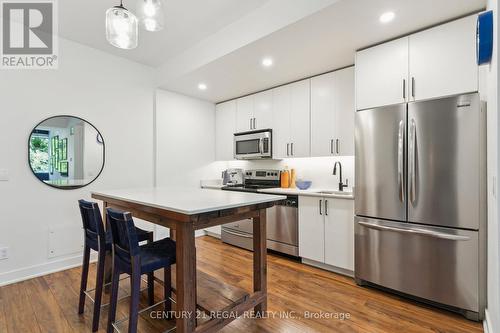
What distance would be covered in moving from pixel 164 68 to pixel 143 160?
4.58 ft

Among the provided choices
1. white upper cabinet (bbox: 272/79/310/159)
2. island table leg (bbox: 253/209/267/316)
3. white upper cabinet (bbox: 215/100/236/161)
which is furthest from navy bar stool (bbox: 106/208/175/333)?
white upper cabinet (bbox: 215/100/236/161)

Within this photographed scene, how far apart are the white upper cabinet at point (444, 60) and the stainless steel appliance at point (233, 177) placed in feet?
9.06

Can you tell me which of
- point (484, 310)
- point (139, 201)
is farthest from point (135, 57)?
point (484, 310)

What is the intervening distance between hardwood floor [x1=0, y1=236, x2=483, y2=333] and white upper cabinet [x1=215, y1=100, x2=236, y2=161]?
218 cm

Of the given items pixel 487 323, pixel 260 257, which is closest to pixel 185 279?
pixel 260 257

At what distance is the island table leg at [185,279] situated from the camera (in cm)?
144

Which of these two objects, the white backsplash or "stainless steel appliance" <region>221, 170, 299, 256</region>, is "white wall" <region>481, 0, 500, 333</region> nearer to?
the white backsplash

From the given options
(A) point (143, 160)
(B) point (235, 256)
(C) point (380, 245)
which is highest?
(A) point (143, 160)

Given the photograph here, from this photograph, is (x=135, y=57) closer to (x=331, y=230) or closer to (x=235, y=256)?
(x=235, y=256)

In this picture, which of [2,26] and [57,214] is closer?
[2,26]

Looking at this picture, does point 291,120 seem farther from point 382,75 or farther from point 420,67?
point 420,67

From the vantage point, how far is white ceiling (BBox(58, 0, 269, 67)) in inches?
90.5

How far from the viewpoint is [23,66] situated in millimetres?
2648

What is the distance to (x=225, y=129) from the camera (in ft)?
14.5
